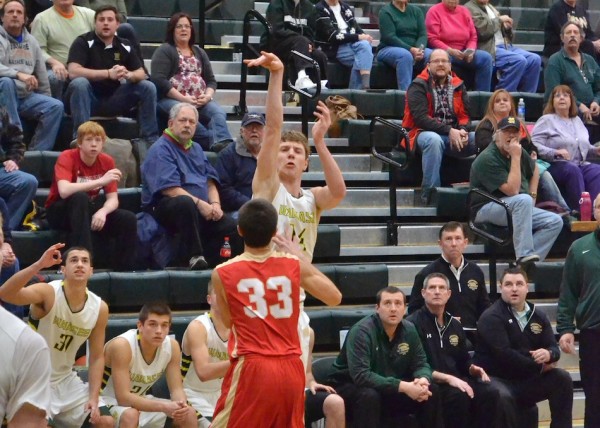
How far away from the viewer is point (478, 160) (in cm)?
965

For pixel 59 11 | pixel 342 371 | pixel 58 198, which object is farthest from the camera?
pixel 59 11

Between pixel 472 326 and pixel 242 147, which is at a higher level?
pixel 242 147

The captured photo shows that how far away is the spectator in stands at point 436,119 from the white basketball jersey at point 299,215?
4038mm

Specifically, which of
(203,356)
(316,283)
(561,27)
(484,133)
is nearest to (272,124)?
(316,283)

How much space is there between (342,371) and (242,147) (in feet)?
7.00

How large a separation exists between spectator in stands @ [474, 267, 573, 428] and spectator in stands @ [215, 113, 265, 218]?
2.09 m

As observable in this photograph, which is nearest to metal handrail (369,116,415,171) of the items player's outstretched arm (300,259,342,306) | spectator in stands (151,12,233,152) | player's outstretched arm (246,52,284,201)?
spectator in stands (151,12,233,152)

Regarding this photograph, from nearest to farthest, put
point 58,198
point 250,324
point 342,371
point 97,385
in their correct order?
point 250,324, point 97,385, point 342,371, point 58,198

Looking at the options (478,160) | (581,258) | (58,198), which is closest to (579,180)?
(478,160)

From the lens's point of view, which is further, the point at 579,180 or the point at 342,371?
the point at 579,180

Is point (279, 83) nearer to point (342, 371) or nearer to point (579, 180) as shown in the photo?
point (342, 371)

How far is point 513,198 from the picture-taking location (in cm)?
949

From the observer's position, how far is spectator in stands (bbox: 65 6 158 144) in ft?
31.3

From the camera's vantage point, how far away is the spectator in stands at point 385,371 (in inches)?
300
